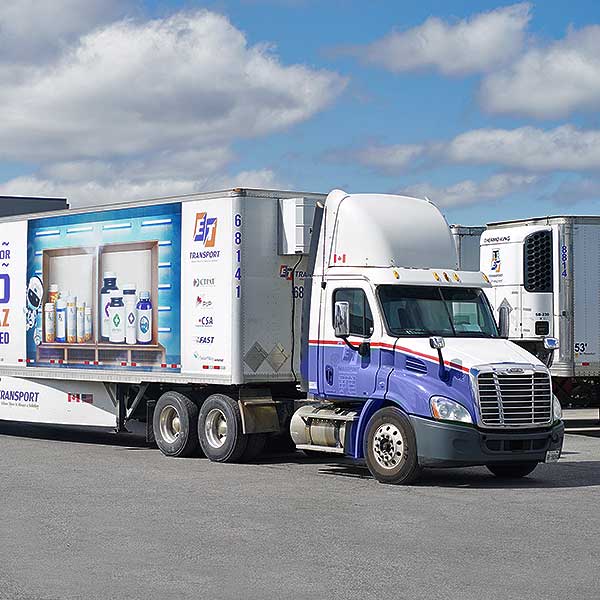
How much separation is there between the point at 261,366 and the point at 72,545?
22.6ft

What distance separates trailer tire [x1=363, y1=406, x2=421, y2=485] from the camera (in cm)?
1474

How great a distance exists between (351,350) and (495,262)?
8544mm

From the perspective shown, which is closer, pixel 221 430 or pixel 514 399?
pixel 514 399

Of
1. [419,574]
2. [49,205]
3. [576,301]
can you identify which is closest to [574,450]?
[576,301]

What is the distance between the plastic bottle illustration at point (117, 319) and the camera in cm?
1891

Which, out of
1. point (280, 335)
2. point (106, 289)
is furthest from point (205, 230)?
point (106, 289)

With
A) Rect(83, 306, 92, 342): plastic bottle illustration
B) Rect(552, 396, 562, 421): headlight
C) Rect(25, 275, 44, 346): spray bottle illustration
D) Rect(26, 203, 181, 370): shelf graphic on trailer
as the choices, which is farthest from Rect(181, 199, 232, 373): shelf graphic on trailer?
Rect(552, 396, 562, 421): headlight

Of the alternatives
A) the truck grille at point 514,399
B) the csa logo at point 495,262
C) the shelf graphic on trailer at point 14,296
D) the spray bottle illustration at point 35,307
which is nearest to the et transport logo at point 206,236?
the spray bottle illustration at point 35,307

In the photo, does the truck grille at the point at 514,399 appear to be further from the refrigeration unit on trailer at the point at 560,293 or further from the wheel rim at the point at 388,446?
the refrigeration unit on trailer at the point at 560,293

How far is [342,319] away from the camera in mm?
15672

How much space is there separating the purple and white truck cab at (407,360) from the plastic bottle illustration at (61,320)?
16.3ft

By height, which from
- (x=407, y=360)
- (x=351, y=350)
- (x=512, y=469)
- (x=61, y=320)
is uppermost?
(x=61, y=320)

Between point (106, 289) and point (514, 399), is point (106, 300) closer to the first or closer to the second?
point (106, 289)

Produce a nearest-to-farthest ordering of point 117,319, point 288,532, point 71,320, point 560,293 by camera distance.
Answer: point 288,532 → point 117,319 → point 71,320 → point 560,293
